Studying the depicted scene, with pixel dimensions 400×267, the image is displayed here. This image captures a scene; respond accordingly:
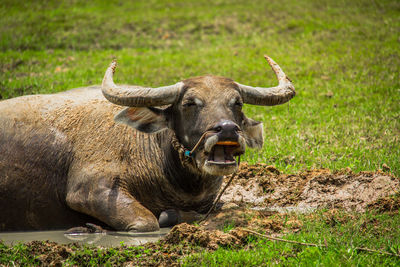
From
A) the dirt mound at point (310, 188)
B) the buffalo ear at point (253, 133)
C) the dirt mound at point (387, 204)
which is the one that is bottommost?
the dirt mound at point (310, 188)

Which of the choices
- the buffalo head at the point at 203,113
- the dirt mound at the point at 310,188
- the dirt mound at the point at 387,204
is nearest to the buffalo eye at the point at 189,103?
the buffalo head at the point at 203,113

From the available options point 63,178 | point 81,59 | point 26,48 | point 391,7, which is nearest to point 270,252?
point 63,178

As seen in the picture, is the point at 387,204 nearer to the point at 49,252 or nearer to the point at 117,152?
the point at 117,152

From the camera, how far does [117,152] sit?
603cm

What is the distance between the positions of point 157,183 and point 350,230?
2.23 meters

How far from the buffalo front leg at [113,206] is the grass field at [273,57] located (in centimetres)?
123

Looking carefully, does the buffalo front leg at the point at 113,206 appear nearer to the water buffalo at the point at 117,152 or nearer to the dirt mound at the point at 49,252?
the water buffalo at the point at 117,152

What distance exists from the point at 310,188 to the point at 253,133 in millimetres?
1187

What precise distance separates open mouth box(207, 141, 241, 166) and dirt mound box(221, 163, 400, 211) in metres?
0.98

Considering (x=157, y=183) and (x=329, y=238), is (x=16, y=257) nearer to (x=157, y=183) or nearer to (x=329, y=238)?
(x=157, y=183)

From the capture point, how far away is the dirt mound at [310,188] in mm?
6129

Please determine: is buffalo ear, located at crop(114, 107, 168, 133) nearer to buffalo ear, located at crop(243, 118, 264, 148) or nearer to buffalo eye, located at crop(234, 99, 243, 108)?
buffalo eye, located at crop(234, 99, 243, 108)

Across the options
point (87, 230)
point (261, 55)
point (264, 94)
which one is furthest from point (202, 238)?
point (261, 55)

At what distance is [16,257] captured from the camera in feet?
14.9
